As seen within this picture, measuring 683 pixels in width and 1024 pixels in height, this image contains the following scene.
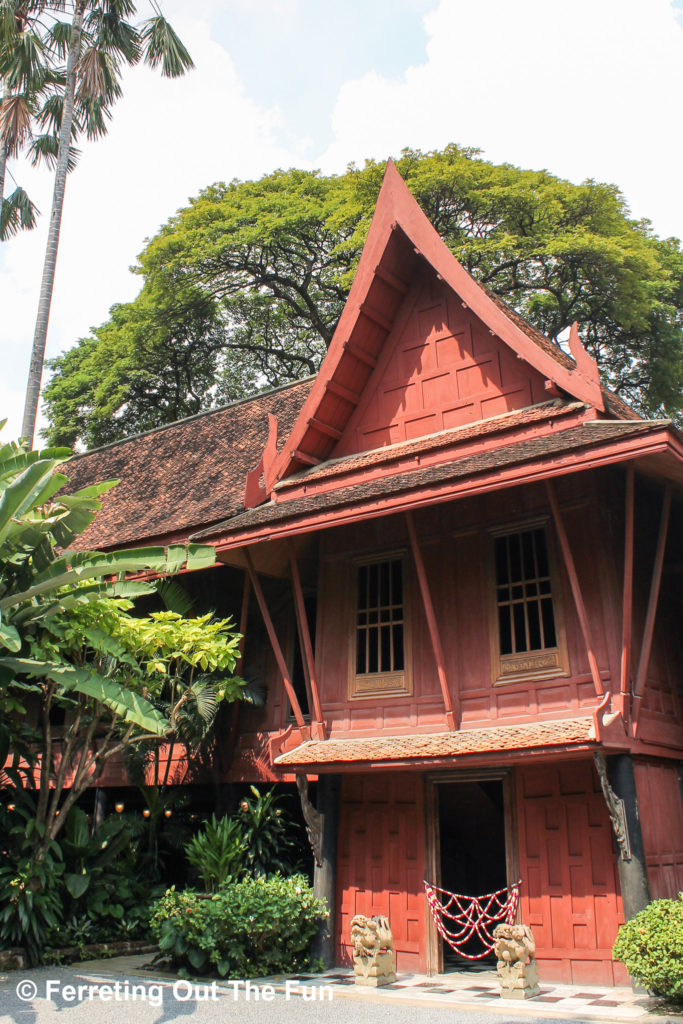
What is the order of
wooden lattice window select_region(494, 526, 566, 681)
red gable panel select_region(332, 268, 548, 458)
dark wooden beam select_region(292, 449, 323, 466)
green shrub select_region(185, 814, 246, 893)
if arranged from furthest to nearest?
dark wooden beam select_region(292, 449, 323, 466)
red gable panel select_region(332, 268, 548, 458)
green shrub select_region(185, 814, 246, 893)
wooden lattice window select_region(494, 526, 566, 681)

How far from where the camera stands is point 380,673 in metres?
11.4

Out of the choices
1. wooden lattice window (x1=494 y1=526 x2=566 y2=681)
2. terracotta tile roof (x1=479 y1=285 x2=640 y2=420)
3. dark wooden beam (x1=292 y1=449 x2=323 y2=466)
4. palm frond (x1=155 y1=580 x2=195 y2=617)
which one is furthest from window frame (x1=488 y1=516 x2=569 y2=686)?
palm frond (x1=155 y1=580 x2=195 y2=617)

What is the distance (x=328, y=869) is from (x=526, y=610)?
160 inches

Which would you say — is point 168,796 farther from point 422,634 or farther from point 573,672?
point 573,672

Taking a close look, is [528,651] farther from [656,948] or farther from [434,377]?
[434,377]

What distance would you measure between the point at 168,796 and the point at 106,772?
169 cm

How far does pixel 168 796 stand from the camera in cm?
1328

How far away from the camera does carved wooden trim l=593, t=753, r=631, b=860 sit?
8.77 metres

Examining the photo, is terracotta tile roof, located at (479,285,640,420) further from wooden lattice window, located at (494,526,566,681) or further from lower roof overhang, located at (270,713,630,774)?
lower roof overhang, located at (270,713,630,774)

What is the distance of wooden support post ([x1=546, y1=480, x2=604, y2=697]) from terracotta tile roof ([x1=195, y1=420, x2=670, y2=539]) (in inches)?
22.6

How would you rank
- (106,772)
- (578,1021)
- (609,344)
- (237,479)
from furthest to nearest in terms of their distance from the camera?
(609,344)
(237,479)
(106,772)
(578,1021)

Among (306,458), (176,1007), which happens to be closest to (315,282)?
(306,458)

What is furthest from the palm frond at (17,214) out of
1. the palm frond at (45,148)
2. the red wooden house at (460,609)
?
the red wooden house at (460,609)

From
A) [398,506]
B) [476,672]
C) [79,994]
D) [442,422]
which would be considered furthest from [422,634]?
[79,994]
